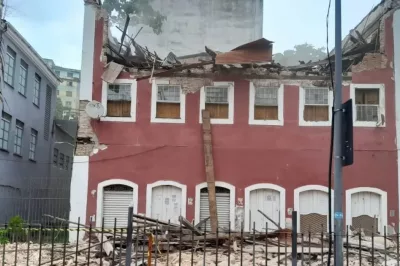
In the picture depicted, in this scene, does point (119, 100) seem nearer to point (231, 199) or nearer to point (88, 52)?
point (88, 52)

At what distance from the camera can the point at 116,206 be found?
18.4 m

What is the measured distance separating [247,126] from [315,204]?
4.00m

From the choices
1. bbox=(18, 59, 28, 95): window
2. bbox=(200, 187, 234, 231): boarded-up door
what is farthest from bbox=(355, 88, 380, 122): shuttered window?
bbox=(18, 59, 28, 95): window

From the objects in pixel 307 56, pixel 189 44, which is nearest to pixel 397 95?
pixel 189 44

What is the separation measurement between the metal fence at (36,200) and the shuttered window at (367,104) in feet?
40.5

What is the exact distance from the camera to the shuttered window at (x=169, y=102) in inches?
742

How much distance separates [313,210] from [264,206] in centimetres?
190

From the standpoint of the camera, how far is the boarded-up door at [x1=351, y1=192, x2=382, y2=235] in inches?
712

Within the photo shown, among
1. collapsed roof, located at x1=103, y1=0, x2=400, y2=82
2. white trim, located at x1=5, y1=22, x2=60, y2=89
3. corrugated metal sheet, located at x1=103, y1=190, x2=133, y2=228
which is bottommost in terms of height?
corrugated metal sheet, located at x1=103, y1=190, x2=133, y2=228

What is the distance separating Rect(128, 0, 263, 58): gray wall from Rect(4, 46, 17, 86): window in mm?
8244

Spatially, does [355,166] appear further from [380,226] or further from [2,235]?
[2,235]

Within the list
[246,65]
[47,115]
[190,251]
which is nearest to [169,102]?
[246,65]

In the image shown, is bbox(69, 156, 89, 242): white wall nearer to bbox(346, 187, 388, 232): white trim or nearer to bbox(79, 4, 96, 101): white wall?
bbox(79, 4, 96, 101): white wall

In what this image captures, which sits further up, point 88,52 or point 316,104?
point 88,52
